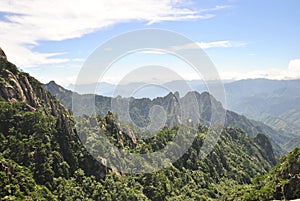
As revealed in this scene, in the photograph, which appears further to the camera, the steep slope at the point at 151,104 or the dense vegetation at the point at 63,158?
the dense vegetation at the point at 63,158

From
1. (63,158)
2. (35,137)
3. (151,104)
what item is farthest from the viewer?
(151,104)

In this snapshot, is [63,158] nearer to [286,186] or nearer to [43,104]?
[43,104]

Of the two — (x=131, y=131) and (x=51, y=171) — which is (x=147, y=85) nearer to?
(x=51, y=171)

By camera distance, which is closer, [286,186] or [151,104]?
[286,186]

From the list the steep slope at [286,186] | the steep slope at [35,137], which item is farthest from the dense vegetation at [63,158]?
the steep slope at [286,186]

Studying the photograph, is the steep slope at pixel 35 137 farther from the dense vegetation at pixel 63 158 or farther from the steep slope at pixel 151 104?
the steep slope at pixel 151 104

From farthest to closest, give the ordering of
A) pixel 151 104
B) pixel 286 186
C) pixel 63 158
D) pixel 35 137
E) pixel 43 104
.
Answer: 1. pixel 151 104
2. pixel 43 104
3. pixel 63 158
4. pixel 35 137
5. pixel 286 186

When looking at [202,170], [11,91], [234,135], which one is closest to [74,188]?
[11,91]

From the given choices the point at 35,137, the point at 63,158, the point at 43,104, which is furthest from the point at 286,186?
the point at 43,104

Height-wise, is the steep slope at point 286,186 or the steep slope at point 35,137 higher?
the steep slope at point 35,137

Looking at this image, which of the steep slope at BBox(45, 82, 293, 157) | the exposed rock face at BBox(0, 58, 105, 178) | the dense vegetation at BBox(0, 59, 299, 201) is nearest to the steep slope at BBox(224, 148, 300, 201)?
the dense vegetation at BBox(0, 59, 299, 201)

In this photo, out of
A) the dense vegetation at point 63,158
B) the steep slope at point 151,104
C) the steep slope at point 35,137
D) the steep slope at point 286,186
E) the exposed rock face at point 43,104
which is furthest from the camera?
the exposed rock face at point 43,104
